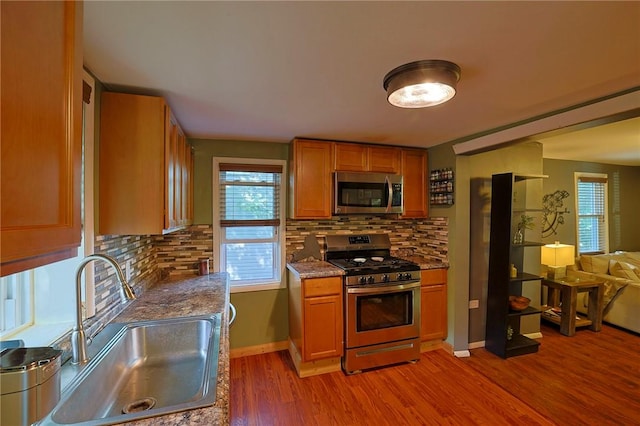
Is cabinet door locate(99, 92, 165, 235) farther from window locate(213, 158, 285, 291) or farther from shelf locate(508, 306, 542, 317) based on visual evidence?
shelf locate(508, 306, 542, 317)

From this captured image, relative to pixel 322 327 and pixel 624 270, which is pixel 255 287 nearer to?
pixel 322 327

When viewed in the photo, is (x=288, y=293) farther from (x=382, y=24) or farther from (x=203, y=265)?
(x=382, y=24)

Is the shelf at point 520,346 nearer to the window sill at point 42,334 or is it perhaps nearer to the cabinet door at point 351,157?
the cabinet door at point 351,157

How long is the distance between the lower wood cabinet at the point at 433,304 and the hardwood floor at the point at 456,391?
0.76 feet

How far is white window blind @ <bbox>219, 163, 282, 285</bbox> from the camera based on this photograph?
302 cm

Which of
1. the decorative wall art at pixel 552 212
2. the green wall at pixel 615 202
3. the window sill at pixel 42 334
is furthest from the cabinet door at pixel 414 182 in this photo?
the window sill at pixel 42 334

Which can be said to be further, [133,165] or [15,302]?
[133,165]

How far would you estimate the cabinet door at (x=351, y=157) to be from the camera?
2.97 metres

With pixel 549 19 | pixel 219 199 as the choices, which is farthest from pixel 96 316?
pixel 549 19

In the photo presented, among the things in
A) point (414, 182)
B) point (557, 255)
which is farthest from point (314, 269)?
point (557, 255)

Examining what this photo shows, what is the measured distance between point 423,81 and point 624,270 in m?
4.41

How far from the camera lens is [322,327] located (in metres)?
2.64

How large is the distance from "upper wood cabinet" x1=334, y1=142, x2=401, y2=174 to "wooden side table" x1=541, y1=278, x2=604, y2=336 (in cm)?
252

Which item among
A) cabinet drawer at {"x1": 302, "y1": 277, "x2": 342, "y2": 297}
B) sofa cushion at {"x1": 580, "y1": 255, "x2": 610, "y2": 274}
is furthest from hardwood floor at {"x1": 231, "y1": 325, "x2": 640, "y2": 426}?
sofa cushion at {"x1": 580, "y1": 255, "x2": 610, "y2": 274}
